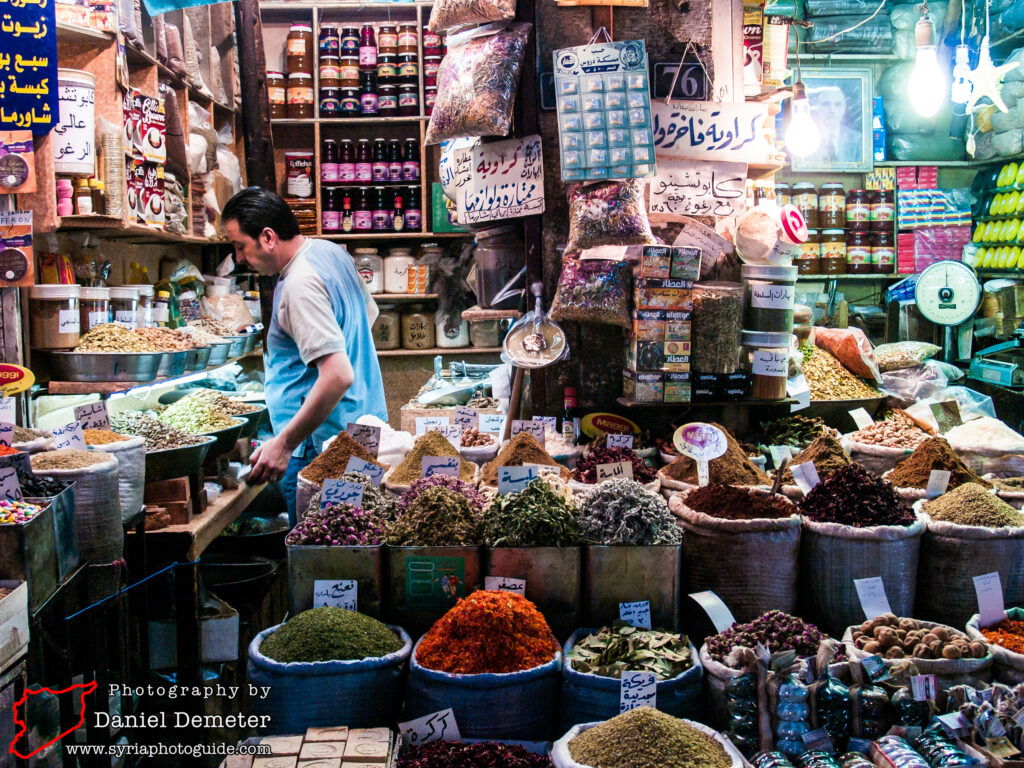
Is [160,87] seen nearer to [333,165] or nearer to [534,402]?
[333,165]

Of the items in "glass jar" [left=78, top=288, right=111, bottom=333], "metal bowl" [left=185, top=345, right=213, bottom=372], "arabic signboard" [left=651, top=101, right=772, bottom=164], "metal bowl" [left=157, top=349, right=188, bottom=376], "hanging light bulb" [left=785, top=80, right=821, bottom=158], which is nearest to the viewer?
"arabic signboard" [left=651, top=101, right=772, bottom=164]

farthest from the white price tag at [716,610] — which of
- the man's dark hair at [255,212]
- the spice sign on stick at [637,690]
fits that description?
the man's dark hair at [255,212]

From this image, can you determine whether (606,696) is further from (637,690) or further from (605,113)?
(605,113)

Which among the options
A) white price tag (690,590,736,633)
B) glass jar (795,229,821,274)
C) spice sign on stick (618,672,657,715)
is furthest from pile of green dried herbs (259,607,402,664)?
glass jar (795,229,821,274)

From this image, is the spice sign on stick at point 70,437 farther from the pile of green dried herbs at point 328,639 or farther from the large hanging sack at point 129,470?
the pile of green dried herbs at point 328,639

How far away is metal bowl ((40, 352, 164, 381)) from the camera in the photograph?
113 inches

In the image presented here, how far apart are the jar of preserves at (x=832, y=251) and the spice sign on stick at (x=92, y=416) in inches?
210

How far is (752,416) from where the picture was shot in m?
3.12

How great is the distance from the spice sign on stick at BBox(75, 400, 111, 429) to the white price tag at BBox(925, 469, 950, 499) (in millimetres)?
2175

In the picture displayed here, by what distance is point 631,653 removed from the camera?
167cm

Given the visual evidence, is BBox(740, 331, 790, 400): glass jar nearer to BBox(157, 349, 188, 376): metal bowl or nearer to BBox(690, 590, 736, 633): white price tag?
BBox(690, 590, 736, 633): white price tag

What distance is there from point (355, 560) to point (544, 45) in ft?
5.89

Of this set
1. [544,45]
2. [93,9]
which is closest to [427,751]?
[544,45]

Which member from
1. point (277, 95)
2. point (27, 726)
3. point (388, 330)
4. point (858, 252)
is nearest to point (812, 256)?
point (858, 252)
